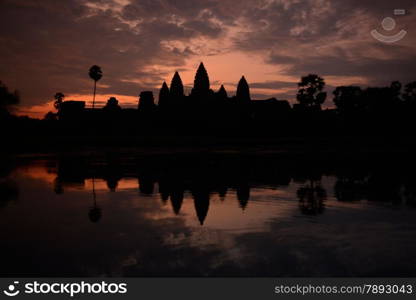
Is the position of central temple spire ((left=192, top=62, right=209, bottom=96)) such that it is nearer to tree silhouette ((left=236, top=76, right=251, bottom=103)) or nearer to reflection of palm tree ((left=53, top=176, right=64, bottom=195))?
tree silhouette ((left=236, top=76, right=251, bottom=103))

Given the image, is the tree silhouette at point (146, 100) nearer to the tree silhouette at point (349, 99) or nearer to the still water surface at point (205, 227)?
the tree silhouette at point (349, 99)

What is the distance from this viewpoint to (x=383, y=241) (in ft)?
22.5

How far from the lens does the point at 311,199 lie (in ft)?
36.1

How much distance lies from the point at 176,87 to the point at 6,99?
44.8 metres

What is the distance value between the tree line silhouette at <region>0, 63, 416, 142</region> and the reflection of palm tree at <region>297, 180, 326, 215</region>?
5444cm

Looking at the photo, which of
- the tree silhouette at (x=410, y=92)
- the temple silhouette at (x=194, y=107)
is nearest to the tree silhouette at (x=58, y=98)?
the temple silhouette at (x=194, y=107)

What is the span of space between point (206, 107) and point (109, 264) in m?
82.2

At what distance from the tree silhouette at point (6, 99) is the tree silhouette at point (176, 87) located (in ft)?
137

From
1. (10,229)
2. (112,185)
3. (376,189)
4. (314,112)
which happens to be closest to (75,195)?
(112,185)

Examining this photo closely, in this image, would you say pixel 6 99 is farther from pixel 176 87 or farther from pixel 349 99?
pixel 349 99

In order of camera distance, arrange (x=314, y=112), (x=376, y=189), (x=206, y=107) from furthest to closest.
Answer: (x=206, y=107) → (x=314, y=112) → (x=376, y=189)

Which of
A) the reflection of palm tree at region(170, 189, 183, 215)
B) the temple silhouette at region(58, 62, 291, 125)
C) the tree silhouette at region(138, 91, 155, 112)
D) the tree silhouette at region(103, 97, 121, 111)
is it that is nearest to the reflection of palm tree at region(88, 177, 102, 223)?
the reflection of palm tree at region(170, 189, 183, 215)

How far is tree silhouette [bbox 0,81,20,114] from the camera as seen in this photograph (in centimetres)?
5538

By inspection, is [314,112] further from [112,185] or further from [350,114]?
[112,185]
